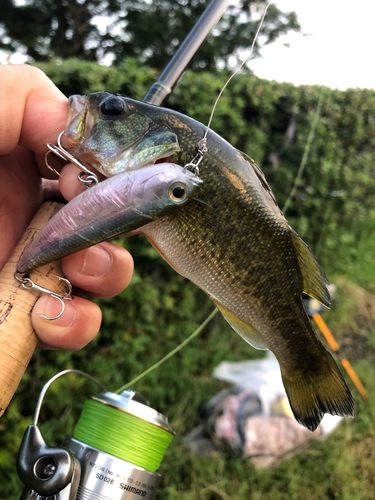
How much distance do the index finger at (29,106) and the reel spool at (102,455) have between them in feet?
2.72

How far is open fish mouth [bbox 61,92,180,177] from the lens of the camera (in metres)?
1.00

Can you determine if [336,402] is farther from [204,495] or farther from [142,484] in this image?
[204,495]

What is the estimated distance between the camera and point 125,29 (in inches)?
476

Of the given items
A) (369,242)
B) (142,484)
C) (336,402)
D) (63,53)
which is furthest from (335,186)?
(63,53)

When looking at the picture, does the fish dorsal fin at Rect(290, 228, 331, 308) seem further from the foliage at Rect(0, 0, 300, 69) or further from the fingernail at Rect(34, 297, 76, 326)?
the foliage at Rect(0, 0, 300, 69)

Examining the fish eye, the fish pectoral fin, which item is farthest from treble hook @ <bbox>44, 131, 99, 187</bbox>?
the fish pectoral fin

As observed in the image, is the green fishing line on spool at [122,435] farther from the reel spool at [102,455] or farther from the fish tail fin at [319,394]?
the fish tail fin at [319,394]

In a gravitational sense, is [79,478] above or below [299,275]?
below

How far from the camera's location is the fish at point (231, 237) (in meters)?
1.01

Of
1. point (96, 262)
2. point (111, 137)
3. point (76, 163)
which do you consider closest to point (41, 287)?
point (96, 262)

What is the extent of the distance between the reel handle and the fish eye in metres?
0.42

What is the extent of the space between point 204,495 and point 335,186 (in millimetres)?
4677

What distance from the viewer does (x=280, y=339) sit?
123cm

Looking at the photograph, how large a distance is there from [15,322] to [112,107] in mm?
719
